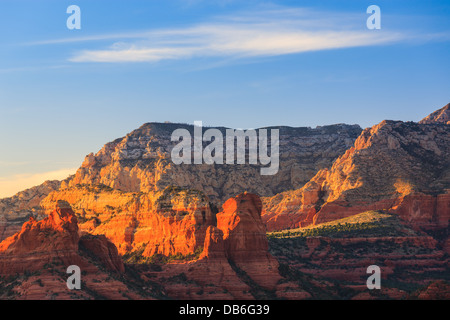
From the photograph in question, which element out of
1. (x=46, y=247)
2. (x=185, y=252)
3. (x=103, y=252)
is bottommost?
(x=185, y=252)

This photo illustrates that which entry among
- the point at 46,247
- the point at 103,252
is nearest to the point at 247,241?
the point at 103,252

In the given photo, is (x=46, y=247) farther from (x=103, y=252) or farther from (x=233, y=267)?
(x=233, y=267)

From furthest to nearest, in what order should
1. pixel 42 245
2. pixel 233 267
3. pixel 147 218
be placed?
pixel 147 218 < pixel 233 267 < pixel 42 245

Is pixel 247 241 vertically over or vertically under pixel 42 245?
over

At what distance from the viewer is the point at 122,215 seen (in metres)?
170

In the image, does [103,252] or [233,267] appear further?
[233,267]

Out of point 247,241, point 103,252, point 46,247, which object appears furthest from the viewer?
point 247,241

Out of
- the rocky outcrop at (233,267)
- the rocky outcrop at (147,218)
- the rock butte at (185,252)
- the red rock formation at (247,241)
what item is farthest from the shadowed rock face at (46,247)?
the red rock formation at (247,241)

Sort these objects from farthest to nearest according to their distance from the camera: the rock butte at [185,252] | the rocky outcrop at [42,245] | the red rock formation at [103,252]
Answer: the red rock formation at [103,252] < the rock butte at [185,252] < the rocky outcrop at [42,245]

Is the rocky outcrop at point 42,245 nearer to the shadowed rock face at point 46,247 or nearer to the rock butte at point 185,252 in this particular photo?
the shadowed rock face at point 46,247

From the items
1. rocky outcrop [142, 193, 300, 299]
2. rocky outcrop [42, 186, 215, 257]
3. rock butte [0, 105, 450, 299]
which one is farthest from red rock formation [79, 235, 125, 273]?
rocky outcrop [42, 186, 215, 257]
